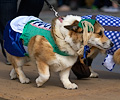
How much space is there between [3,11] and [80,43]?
2.22m

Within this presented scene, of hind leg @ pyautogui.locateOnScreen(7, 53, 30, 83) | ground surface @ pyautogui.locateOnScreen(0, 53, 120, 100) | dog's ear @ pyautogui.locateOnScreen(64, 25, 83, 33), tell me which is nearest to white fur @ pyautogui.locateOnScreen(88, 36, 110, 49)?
dog's ear @ pyautogui.locateOnScreen(64, 25, 83, 33)

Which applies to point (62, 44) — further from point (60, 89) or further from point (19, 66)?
point (19, 66)

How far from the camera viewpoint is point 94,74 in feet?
19.6

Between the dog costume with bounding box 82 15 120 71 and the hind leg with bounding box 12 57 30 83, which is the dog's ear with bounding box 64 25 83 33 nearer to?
the dog costume with bounding box 82 15 120 71

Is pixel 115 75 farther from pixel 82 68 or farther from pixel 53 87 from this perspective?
pixel 53 87

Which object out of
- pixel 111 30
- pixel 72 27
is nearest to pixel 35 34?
pixel 72 27

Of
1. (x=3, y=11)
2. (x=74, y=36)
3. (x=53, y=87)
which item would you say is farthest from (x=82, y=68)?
(x=3, y=11)

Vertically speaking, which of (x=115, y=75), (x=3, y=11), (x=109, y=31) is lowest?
(x=115, y=75)

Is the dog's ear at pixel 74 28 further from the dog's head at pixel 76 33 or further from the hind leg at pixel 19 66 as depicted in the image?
the hind leg at pixel 19 66

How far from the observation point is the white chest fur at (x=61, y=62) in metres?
4.90

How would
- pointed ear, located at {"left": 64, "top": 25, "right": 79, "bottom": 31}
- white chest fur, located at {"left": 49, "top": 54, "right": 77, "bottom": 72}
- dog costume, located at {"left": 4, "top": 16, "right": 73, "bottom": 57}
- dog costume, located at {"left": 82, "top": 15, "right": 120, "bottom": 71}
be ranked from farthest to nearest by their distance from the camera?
dog costume, located at {"left": 82, "top": 15, "right": 120, "bottom": 71} < dog costume, located at {"left": 4, "top": 16, "right": 73, "bottom": 57} < white chest fur, located at {"left": 49, "top": 54, "right": 77, "bottom": 72} < pointed ear, located at {"left": 64, "top": 25, "right": 79, "bottom": 31}

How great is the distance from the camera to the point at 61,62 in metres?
4.91

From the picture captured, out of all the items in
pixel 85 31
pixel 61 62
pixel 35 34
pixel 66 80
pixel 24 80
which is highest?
pixel 85 31

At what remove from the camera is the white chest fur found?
4.90m
